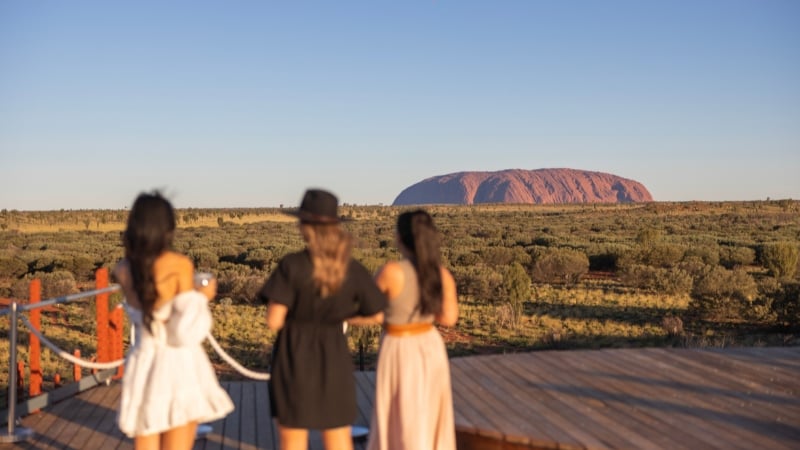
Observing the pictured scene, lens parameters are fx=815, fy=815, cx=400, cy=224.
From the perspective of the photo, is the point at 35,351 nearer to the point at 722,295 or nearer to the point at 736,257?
the point at 722,295

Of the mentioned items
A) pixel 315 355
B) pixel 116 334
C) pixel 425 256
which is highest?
pixel 425 256

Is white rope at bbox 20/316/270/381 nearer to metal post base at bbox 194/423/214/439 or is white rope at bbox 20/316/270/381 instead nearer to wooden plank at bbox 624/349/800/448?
metal post base at bbox 194/423/214/439

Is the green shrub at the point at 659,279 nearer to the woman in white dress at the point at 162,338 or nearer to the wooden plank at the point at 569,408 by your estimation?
the wooden plank at the point at 569,408

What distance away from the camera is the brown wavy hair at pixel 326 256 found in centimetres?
325

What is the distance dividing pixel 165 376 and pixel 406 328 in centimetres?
108

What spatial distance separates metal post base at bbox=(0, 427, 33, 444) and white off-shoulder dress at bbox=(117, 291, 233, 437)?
2446 mm

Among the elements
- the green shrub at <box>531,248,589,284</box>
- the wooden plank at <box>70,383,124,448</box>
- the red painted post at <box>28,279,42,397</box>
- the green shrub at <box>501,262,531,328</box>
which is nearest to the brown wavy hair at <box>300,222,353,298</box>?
the wooden plank at <box>70,383,124,448</box>

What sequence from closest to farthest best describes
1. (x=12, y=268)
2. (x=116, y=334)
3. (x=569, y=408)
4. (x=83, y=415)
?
(x=569, y=408) → (x=83, y=415) → (x=116, y=334) → (x=12, y=268)

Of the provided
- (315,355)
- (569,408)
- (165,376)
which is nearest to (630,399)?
(569,408)

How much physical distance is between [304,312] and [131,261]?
2.38 ft

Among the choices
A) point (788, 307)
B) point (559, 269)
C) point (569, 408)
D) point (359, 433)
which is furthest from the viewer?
point (559, 269)

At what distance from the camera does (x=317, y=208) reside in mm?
3322

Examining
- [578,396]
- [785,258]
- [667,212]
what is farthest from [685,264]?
[667,212]

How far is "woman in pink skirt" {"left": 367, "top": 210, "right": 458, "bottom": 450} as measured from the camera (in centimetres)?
366
